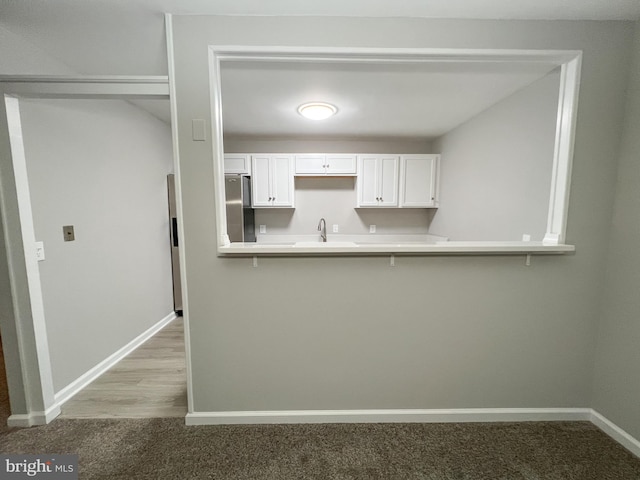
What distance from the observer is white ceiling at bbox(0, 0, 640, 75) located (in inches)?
51.3

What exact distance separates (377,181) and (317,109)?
1443mm

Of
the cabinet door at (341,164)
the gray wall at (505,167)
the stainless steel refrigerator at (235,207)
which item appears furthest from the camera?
the cabinet door at (341,164)

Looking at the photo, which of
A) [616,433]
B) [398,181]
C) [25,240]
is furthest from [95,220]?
[616,433]

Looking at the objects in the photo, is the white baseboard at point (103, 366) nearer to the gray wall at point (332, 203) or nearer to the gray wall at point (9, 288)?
the gray wall at point (9, 288)

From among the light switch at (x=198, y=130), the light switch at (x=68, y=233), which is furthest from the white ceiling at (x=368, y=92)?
the light switch at (x=68, y=233)

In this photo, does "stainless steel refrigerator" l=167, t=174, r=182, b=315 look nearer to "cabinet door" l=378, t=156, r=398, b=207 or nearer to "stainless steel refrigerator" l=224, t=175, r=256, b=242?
"stainless steel refrigerator" l=224, t=175, r=256, b=242

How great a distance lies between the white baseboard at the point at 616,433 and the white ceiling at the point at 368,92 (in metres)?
2.30

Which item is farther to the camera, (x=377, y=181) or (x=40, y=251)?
(x=377, y=181)

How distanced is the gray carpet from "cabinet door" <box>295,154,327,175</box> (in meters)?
2.82

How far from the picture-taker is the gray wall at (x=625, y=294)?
142 cm

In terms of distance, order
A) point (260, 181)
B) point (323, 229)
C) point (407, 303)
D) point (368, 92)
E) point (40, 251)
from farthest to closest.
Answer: point (323, 229)
point (260, 181)
point (368, 92)
point (40, 251)
point (407, 303)

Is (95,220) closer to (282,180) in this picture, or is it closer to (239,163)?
(239,163)

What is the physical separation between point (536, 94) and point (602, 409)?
2275 millimetres

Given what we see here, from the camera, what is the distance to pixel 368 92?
2.18 metres
